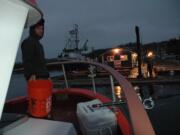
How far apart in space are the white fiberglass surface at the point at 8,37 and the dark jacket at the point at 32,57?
2.25m

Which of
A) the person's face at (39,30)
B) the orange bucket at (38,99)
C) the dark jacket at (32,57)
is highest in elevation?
the person's face at (39,30)

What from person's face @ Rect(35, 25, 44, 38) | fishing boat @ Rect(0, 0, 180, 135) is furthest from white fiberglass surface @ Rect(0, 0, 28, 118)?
person's face @ Rect(35, 25, 44, 38)

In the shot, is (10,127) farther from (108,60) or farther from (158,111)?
(108,60)

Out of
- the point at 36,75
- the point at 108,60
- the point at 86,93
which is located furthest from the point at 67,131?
the point at 108,60

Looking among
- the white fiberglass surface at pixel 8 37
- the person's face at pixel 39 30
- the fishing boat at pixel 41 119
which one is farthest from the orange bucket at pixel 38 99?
the white fiberglass surface at pixel 8 37

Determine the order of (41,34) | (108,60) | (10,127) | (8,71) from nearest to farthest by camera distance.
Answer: (8,71)
(10,127)
(41,34)
(108,60)

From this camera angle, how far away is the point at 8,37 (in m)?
1.26

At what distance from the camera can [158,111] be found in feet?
47.2

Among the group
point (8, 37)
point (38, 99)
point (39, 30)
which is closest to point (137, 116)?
point (8, 37)

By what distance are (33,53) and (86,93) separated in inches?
67.3

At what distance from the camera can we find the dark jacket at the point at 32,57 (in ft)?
11.6

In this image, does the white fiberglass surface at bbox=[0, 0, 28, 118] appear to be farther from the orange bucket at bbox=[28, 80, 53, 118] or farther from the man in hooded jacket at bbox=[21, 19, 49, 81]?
the man in hooded jacket at bbox=[21, 19, 49, 81]

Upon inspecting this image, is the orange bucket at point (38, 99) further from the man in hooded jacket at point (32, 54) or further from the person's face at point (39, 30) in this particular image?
the person's face at point (39, 30)

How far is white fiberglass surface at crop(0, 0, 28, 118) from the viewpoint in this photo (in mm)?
1225
